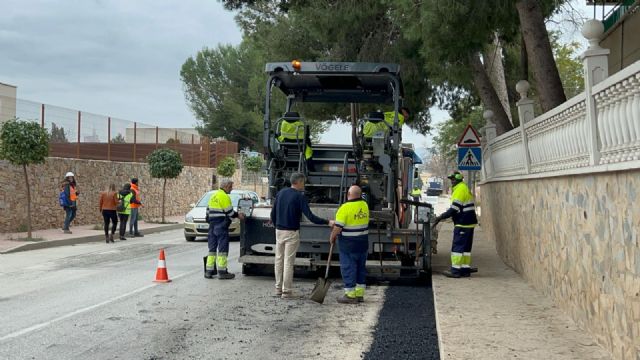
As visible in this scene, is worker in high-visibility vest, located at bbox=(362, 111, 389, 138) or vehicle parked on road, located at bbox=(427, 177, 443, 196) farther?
vehicle parked on road, located at bbox=(427, 177, 443, 196)

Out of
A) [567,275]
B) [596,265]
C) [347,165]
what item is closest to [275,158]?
[347,165]

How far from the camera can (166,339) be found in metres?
7.02

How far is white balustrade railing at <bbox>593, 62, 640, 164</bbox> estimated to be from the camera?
495 cm

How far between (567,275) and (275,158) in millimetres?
5404

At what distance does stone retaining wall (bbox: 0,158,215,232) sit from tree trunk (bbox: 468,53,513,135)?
13.0 m

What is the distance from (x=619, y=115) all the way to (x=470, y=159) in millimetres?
10642

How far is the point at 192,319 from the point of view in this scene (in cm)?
807

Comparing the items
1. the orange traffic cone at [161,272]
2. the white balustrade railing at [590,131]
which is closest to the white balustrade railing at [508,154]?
the white balustrade railing at [590,131]

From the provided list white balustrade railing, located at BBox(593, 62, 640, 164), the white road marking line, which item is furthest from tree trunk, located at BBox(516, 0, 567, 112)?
the white road marking line

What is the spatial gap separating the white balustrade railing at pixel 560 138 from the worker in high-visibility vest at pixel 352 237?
7.81 feet

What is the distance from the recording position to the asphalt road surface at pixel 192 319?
260 inches

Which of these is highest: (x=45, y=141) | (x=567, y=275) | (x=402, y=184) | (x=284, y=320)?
(x=45, y=141)

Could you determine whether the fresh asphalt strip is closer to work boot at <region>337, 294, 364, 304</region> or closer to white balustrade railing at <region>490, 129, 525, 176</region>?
work boot at <region>337, 294, 364, 304</region>

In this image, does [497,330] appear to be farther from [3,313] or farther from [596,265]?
[3,313]
